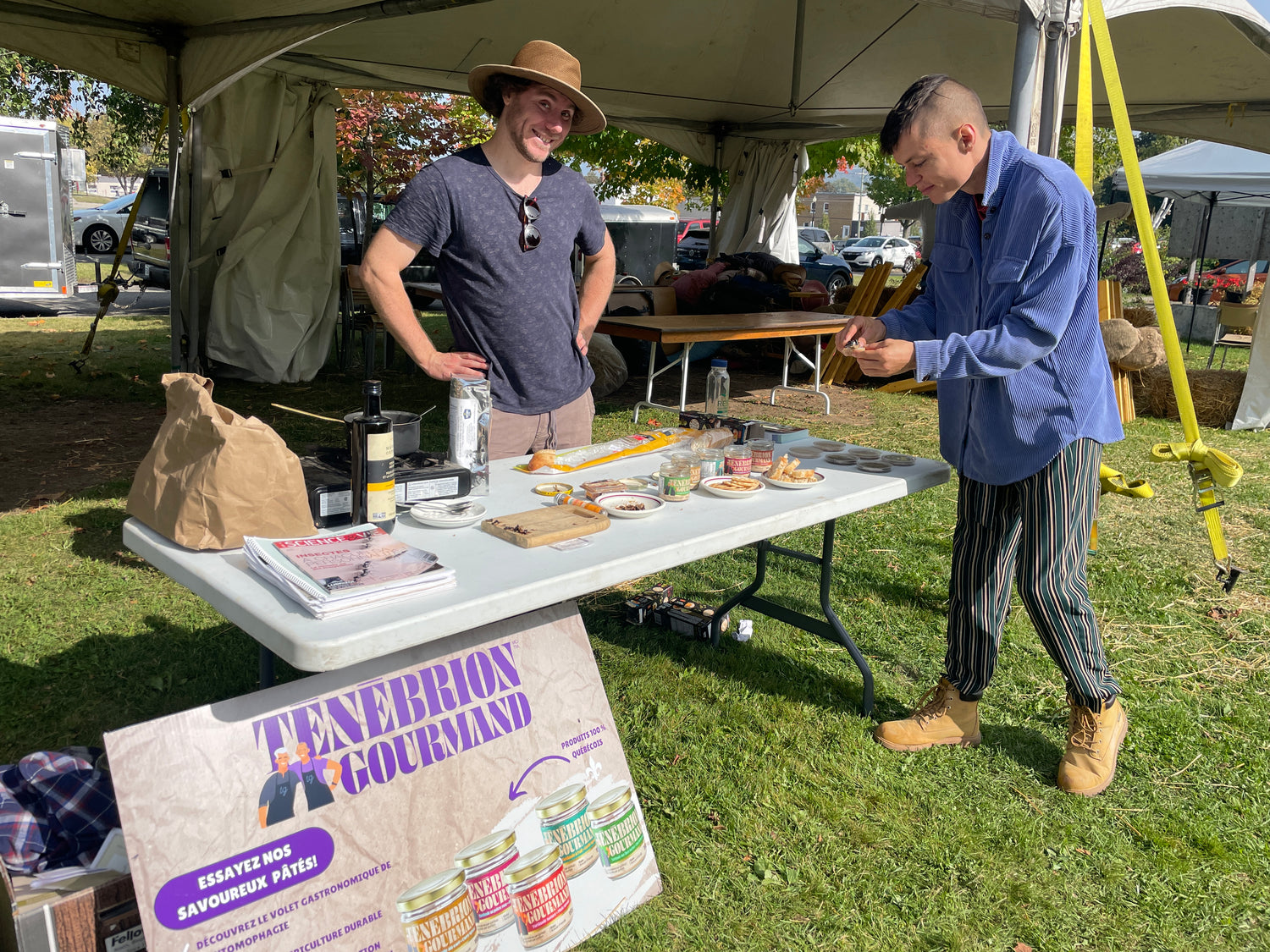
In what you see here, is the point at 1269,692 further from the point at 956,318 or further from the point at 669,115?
the point at 669,115

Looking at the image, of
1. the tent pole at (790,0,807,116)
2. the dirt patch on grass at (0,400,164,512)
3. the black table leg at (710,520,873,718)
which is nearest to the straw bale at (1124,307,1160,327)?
the tent pole at (790,0,807,116)

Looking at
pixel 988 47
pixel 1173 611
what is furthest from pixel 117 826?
pixel 988 47

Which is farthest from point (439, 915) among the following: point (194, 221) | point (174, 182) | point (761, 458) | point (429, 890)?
point (194, 221)

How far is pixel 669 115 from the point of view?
33.2 ft

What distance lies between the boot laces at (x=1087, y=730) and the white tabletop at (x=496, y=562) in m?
0.80

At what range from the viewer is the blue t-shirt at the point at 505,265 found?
8.44ft

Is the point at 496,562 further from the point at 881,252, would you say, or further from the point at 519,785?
the point at 881,252

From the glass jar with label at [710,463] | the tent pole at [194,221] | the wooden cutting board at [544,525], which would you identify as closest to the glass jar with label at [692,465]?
the glass jar with label at [710,463]

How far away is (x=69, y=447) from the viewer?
19.2ft

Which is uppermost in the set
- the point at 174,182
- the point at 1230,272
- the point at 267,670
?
the point at 1230,272

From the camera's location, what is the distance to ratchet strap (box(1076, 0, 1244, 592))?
2.64 metres

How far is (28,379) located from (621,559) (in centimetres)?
797

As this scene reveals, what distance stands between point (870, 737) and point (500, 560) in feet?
5.09

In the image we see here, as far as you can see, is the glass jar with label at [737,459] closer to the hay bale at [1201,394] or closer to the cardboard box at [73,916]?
the cardboard box at [73,916]
